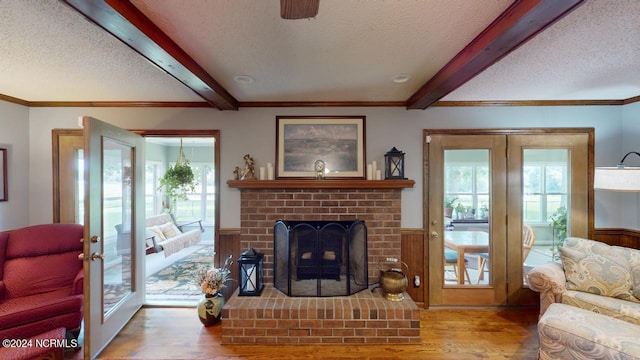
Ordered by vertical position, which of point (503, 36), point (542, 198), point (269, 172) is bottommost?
point (542, 198)

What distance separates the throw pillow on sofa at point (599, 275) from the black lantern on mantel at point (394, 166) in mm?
1649

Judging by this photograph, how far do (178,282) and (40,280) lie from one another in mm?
1526

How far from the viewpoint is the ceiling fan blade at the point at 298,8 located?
970mm

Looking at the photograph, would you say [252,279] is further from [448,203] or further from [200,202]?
[200,202]

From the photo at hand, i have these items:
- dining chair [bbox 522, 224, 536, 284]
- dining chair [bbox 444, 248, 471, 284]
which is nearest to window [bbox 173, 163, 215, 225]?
dining chair [bbox 444, 248, 471, 284]

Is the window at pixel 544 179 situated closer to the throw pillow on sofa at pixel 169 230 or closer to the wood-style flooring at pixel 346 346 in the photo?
the wood-style flooring at pixel 346 346

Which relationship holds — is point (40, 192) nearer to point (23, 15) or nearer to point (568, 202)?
point (23, 15)

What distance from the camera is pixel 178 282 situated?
3695mm

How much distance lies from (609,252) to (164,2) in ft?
12.7

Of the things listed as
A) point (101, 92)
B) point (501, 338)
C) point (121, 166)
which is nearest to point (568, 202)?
point (501, 338)

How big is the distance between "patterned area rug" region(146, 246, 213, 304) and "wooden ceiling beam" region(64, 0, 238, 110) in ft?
8.25

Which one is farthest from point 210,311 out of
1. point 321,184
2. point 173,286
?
point 321,184

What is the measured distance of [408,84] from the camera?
8.00ft

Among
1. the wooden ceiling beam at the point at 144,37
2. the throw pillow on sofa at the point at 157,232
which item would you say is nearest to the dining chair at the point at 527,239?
the wooden ceiling beam at the point at 144,37
